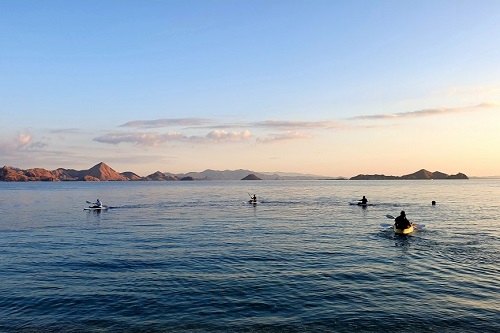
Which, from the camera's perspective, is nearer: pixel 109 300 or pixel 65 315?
pixel 65 315

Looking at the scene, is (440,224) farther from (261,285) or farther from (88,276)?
(88,276)

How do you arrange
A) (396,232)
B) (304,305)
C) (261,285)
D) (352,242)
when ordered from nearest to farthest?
(304,305)
(261,285)
(352,242)
(396,232)

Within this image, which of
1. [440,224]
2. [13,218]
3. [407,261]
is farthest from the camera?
[13,218]

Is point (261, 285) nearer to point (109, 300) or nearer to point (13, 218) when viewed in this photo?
point (109, 300)

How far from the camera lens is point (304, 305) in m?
19.5

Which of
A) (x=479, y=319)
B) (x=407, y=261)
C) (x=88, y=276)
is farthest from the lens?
A: (x=407, y=261)

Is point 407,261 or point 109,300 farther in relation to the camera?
point 407,261

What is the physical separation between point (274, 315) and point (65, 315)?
9.64 meters

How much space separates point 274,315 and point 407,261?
1553cm

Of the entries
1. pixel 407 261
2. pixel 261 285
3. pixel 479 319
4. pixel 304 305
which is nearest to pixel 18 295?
pixel 261 285

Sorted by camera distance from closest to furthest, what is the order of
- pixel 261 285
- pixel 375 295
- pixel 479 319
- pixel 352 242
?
1. pixel 479 319
2. pixel 375 295
3. pixel 261 285
4. pixel 352 242

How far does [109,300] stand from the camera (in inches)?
805

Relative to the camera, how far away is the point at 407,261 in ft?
97.0

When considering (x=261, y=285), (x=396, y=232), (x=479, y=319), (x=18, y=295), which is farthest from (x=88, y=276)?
(x=396, y=232)
